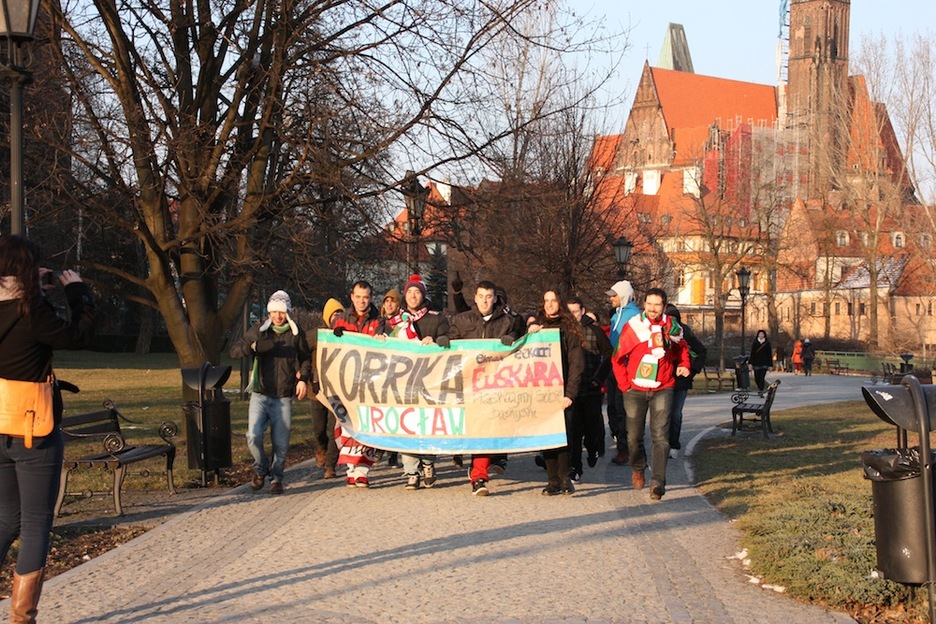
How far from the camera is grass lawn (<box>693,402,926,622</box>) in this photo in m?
6.84

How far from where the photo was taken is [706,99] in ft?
459

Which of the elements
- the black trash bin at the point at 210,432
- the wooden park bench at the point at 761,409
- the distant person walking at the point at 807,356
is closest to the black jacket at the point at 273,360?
the black trash bin at the point at 210,432

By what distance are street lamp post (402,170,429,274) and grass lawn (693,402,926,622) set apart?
4.93 metres

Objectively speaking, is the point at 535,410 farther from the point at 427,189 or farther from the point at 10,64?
the point at 10,64

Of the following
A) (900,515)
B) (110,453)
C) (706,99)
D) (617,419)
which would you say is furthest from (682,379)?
(706,99)

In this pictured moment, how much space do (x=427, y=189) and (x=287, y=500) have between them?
5.45 meters

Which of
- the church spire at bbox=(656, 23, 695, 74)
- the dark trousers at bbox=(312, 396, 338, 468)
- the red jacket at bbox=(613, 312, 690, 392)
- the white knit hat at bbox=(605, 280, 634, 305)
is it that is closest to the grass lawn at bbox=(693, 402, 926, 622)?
the red jacket at bbox=(613, 312, 690, 392)

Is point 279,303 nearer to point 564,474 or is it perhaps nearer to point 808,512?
point 564,474

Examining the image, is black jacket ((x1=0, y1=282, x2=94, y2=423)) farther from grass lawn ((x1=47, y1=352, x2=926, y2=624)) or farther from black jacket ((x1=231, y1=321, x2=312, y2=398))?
black jacket ((x1=231, y1=321, x2=312, y2=398))

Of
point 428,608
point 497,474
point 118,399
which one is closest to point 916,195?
point 118,399

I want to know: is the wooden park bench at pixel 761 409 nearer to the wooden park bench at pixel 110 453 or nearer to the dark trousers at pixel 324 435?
the dark trousers at pixel 324 435

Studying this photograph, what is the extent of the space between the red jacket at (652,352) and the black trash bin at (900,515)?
4837mm

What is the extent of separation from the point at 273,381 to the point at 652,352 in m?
3.82

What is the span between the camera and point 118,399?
26.4 metres
